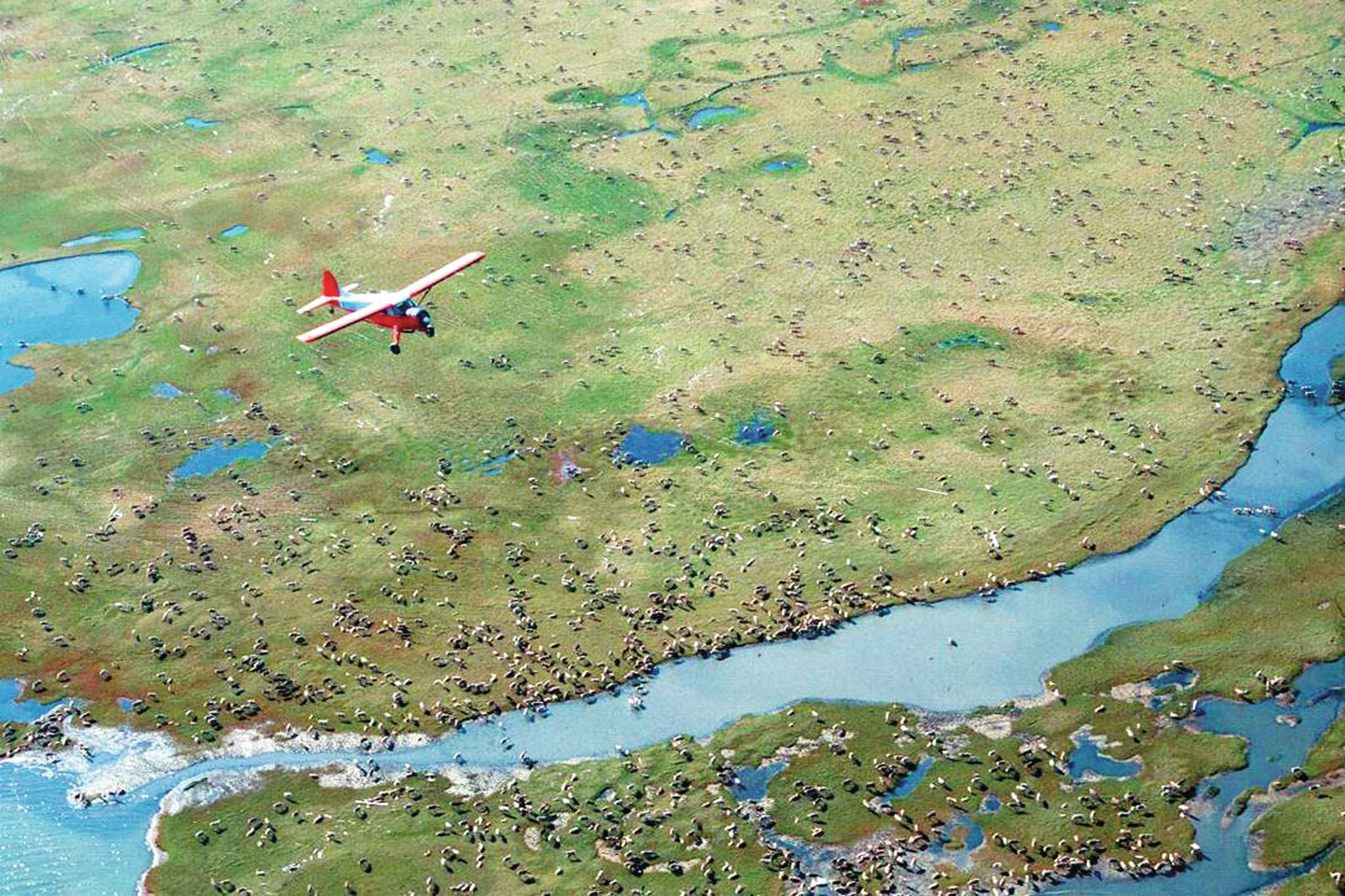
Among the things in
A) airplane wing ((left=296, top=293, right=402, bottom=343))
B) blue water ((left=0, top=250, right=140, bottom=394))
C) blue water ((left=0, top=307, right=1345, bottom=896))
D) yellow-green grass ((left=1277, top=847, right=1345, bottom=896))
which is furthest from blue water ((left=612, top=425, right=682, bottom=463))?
yellow-green grass ((left=1277, top=847, right=1345, bottom=896))

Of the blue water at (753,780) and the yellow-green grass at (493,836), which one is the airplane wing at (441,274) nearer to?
the yellow-green grass at (493,836)

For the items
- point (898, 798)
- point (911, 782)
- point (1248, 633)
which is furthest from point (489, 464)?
point (1248, 633)

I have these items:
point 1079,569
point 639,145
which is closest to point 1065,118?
point 639,145

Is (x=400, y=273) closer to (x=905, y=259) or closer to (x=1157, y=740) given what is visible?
(x=905, y=259)

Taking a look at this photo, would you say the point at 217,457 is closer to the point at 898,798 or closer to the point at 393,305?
the point at 393,305

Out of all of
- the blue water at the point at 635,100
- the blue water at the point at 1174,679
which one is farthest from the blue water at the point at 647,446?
the blue water at the point at 635,100

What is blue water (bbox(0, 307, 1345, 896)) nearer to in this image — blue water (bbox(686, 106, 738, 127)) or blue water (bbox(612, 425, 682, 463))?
Result: blue water (bbox(612, 425, 682, 463))

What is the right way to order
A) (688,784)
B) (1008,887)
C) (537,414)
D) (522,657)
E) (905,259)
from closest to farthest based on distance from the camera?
(1008,887), (688,784), (522,657), (537,414), (905,259)

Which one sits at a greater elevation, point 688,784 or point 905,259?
point 905,259
